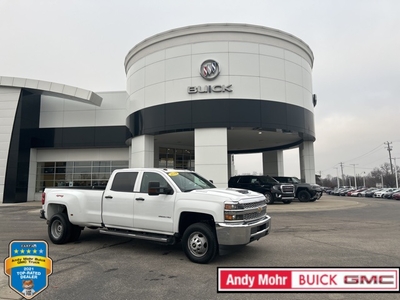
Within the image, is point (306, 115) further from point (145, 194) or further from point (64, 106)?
point (64, 106)

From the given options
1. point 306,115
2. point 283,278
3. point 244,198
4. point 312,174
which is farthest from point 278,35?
point 283,278

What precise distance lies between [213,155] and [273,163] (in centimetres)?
1501

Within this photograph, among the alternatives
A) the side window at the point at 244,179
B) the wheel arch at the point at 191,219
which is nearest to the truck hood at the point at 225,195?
the wheel arch at the point at 191,219

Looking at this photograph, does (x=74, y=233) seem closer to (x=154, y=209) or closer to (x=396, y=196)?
(x=154, y=209)

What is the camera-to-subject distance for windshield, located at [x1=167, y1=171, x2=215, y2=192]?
661 centimetres

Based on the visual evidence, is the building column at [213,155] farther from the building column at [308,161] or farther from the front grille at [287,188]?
the building column at [308,161]

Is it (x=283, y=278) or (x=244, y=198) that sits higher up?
(x=244, y=198)

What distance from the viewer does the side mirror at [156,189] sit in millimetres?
6195

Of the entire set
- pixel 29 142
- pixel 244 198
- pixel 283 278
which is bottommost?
pixel 283 278

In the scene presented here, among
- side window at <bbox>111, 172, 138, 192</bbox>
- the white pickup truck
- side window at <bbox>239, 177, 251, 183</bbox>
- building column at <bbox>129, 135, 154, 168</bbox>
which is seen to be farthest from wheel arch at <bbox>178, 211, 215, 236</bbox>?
building column at <bbox>129, 135, 154, 168</bbox>

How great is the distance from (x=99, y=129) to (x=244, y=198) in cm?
2313

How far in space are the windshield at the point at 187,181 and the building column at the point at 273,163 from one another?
83.6 feet

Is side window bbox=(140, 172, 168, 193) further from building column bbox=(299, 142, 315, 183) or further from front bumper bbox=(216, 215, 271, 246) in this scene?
building column bbox=(299, 142, 315, 183)

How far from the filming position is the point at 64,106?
27.1 metres
